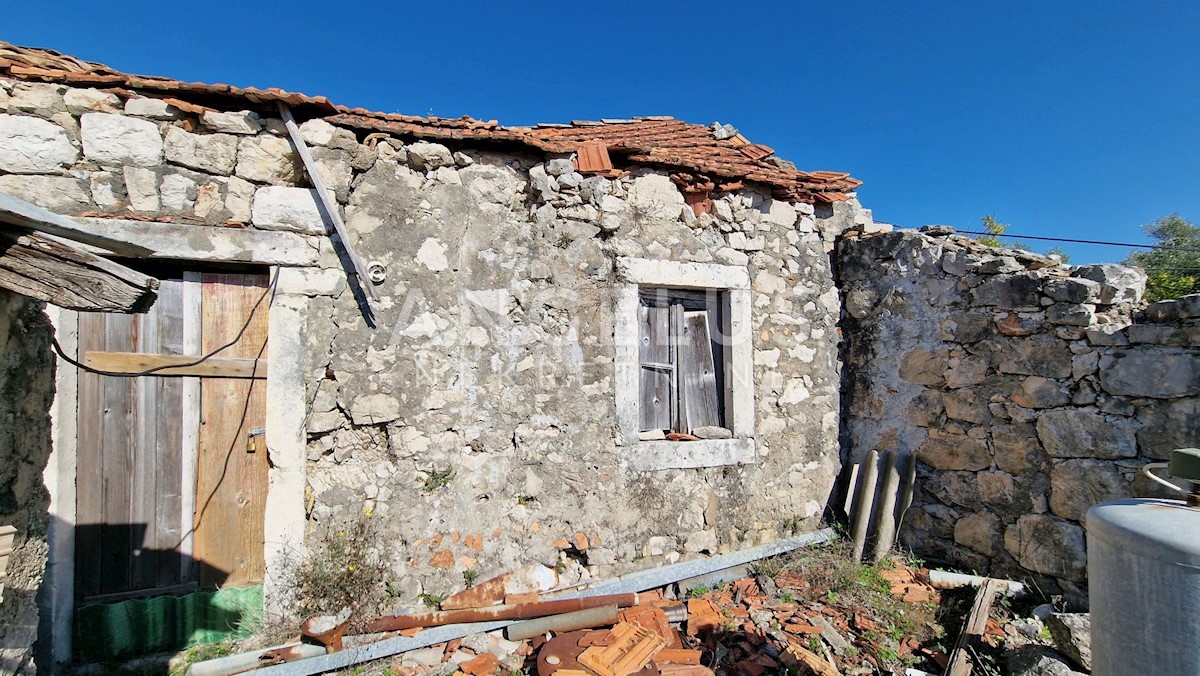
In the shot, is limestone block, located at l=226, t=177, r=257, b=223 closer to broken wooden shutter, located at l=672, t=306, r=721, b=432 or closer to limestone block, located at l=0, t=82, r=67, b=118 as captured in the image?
limestone block, located at l=0, t=82, r=67, b=118

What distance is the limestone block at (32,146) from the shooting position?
2953mm

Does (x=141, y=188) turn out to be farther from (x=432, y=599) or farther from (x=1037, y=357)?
(x=1037, y=357)

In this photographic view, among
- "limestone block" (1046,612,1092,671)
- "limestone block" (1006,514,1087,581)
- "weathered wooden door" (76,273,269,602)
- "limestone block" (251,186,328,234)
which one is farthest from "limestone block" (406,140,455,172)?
"limestone block" (1006,514,1087,581)

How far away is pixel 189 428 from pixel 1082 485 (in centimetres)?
565

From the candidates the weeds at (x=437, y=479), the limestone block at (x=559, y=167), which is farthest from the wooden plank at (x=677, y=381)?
the weeds at (x=437, y=479)

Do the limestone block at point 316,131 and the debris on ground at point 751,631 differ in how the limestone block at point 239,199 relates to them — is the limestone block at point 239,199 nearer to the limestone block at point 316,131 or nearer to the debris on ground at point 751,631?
the limestone block at point 316,131

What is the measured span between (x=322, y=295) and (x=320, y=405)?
662 millimetres

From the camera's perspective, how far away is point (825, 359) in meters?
4.93

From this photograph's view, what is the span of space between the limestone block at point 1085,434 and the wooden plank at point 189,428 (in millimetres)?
5528

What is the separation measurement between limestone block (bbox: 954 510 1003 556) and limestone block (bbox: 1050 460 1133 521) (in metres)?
0.41

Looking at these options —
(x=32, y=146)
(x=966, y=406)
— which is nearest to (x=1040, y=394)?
(x=966, y=406)

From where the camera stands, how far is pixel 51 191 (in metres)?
3.02

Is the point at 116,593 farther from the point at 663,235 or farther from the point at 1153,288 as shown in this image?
the point at 1153,288

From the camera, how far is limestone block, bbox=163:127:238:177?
3.23 m
